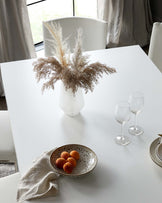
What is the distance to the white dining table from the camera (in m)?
1.29

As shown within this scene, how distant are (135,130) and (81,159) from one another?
328 millimetres

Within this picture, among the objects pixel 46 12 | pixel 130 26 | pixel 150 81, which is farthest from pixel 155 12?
pixel 150 81

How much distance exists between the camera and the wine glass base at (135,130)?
1578 millimetres

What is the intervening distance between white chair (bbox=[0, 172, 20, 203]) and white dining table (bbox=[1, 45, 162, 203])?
242 millimetres

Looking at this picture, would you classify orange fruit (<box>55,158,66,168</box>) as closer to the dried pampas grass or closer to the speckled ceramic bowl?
the speckled ceramic bowl

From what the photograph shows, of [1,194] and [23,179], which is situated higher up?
[23,179]

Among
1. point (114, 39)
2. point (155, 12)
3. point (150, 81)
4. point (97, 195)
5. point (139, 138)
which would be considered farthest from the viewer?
point (155, 12)

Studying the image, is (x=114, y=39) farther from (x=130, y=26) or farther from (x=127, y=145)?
(x=127, y=145)

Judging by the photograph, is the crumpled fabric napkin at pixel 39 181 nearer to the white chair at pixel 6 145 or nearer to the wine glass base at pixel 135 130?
the wine glass base at pixel 135 130

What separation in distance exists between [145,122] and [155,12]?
10.0 ft

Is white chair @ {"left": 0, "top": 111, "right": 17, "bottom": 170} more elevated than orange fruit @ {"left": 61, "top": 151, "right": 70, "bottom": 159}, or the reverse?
orange fruit @ {"left": 61, "top": 151, "right": 70, "bottom": 159}

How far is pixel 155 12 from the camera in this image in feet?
14.3

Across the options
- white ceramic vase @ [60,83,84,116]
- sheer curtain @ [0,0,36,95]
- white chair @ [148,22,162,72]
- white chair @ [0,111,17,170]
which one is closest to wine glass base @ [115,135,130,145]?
white ceramic vase @ [60,83,84,116]

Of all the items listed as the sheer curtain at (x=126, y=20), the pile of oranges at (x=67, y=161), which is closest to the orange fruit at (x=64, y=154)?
the pile of oranges at (x=67, y=161)
